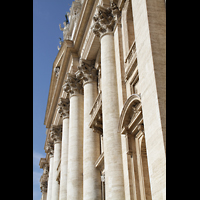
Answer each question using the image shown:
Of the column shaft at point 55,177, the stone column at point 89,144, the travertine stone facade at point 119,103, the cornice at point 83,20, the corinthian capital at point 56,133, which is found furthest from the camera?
the corinthian capital at point 56,133

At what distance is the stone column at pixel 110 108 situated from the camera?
46.2 feet

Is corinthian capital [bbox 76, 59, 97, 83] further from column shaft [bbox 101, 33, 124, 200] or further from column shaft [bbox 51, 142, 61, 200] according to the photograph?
column shaft [bbox 51, 142, 61, 200]

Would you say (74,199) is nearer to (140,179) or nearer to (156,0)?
(140,179)

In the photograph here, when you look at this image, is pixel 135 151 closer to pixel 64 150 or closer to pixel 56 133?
pixel 64 150

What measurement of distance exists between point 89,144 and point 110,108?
5.19m

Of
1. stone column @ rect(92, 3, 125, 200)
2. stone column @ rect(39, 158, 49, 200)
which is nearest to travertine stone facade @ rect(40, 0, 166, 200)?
stone column @ rect(92, 3, 125, 200)

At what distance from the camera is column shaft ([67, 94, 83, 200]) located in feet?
70.5

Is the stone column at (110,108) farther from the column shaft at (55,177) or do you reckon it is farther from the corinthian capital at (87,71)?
the column shaft at (55,177)

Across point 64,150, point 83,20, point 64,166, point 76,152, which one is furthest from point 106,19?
point 64,166

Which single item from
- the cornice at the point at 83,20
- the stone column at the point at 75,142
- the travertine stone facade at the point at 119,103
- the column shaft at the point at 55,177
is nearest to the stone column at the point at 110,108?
the travertine stone facade at the point at 119,103

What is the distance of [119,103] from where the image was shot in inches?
629

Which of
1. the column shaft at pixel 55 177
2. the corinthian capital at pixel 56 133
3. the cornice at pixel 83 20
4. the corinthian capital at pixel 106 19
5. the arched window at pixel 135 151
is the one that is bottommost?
the arched window at pixel 135 151
